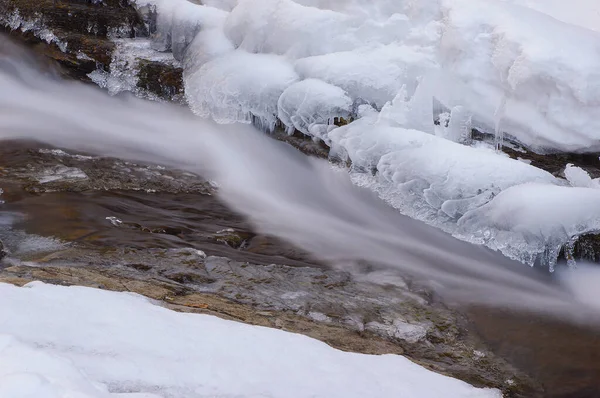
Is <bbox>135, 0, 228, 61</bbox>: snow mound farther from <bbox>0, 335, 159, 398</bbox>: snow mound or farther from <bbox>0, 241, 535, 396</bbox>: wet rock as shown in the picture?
<bbox>0, 335, 159, 398</bbox>: snow mound

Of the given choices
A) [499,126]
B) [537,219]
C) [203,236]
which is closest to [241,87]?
[203,236]

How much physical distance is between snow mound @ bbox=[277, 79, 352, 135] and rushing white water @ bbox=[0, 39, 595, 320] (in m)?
0.37

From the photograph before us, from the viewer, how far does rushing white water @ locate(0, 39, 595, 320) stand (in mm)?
4438

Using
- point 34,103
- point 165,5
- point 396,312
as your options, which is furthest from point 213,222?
point 165,5

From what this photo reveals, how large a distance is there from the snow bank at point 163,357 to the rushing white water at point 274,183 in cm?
140

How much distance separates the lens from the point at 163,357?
258 cm

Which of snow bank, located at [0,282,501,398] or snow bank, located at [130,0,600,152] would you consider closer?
snow bank, located at [0,282,501,398]

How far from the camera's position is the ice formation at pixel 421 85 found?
4867mm

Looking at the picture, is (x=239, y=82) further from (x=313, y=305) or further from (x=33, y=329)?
(x=33, y=329)

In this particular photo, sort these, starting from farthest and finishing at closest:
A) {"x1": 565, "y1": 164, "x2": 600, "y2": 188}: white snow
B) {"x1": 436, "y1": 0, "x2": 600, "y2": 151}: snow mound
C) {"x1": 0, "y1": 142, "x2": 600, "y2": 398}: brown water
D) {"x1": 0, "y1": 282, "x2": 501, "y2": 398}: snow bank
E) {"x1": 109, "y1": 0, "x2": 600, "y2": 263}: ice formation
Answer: {"x1": 436, "y1": 0, "x2": 600, "y2": 151}: snow mound < {"x1": 109, "y1": 0, "x2": 600, "y2": 263}: ice formation < {"x1": 565, "y1": 164, "x2": 600, "y2": 188}: white snow < {"x1": 0, "y1": 142, "x2": 600, "y2": 398}: brown water < {"x1": 0, "y1": 282, "x2": 501, "y2": 398}: snow bank

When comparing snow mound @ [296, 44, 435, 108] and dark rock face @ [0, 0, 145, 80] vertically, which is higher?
snow mound @ [296, 44, 435, 108]

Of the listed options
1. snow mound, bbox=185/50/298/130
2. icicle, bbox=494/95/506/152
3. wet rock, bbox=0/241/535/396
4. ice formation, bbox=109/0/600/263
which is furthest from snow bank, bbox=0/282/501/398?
snow mound, bbox=185/50/298/130

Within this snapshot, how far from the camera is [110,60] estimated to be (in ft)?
23.6

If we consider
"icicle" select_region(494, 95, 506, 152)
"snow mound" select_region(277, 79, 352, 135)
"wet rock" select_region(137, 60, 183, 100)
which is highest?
"icicle" select_region(494, 95, 506, 152)
